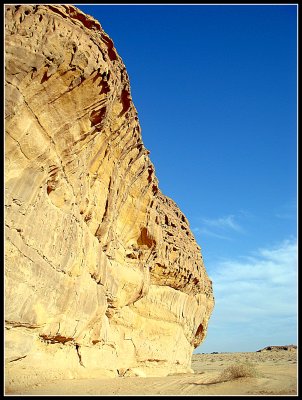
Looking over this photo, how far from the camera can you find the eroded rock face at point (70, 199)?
11859 millimetres

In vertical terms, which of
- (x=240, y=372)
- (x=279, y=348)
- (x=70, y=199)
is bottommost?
(x=279, y=348)

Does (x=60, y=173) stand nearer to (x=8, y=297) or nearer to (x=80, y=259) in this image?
(x=80, y=259)

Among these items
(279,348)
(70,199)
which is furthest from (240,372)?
(279,348)

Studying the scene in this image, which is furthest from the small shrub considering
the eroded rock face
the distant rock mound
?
the distant rock mound

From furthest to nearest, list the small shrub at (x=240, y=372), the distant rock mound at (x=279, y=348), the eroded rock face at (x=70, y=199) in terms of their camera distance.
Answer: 1. the distant rock mound at (x=279, y=348)
2. the small shrub at (x=240, y=372)
3. the eroded rock face at (x=70, y=199)

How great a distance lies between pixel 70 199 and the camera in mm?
15000

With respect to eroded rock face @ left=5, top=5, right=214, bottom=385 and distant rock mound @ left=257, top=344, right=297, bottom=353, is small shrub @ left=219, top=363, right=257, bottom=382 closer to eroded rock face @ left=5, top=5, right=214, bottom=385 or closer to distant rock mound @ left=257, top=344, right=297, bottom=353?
eroded rock face @ left=5, top=5, right=214, bottom=385

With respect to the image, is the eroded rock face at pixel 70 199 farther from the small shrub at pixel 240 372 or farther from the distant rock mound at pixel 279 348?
the distant rock mound at pixel 279 348

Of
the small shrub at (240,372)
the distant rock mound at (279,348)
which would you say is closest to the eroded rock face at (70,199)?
the small shrub at (240,372)

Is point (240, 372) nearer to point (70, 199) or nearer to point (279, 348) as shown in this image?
point (70, 199)

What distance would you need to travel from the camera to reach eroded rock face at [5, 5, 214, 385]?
11.9 meters

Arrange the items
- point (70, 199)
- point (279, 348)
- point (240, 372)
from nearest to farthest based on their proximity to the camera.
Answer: point (70, 199) → point (240, 372) → point (279, 348)

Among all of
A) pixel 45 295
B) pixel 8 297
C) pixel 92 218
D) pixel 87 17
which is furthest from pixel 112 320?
pixel 87 17

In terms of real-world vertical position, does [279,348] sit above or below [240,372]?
below
